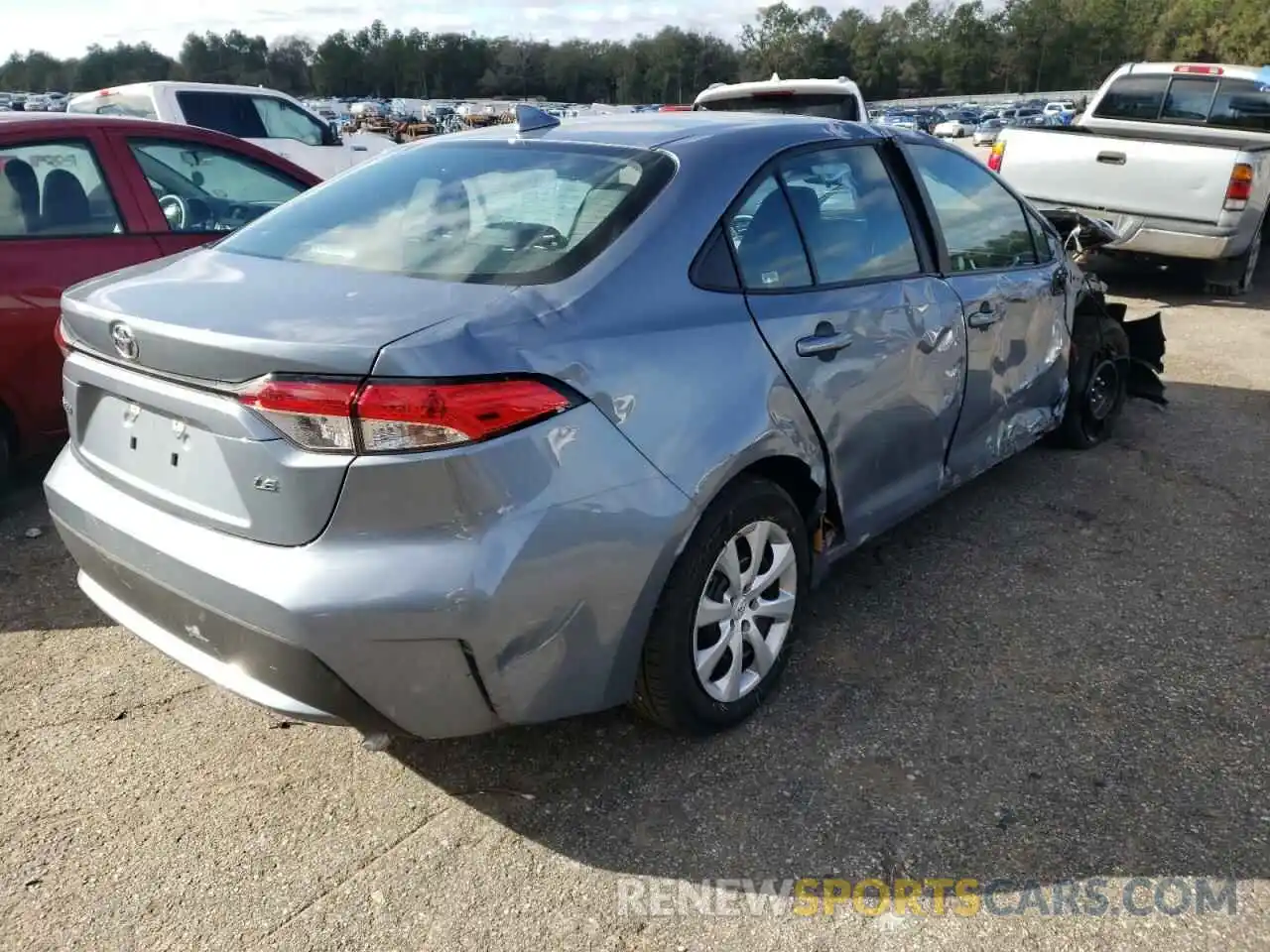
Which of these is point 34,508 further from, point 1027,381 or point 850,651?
point 1027,381

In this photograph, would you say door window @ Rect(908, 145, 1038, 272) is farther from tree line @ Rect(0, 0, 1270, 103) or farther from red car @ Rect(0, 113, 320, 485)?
tree line @ Rect(0, 0, 1270, 103)

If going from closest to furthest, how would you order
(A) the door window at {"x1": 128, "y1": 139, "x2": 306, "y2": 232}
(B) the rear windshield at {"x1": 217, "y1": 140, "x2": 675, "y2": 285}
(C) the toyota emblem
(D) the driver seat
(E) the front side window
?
(C) the toyota emblem
(B) the rear windshield at {"x1": 217, "y1": 140, "x2": 675, "y2": 285}
(D) the driver seat
(A) the door window at {"x1": 128, "y1": 139, "x2": 306, "y2": 232}
(E) the front side window

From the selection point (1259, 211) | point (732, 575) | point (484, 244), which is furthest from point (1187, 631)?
point (1259, 211)

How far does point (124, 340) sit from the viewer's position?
242 centimetres

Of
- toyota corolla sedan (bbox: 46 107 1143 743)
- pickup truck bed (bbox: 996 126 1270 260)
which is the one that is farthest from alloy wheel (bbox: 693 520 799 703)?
pickup truck bed (bbox: 996 126 1270 260)

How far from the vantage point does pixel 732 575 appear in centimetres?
276

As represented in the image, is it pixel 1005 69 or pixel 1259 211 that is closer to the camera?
pixel 1259 211

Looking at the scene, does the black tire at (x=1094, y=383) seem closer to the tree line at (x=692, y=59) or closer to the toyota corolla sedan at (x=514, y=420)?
the toyota corolla sedan at (x=514, y=420)

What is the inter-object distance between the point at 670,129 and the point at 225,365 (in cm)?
156

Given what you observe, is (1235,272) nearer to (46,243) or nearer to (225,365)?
(46,243)

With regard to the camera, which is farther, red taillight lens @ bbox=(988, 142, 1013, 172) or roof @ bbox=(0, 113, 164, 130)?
red taillight lens @ bbox=(988, 142, 1013, 172)

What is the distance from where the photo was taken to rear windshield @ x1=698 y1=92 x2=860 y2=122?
28.1ft

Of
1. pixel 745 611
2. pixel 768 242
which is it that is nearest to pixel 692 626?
pixel 745 611

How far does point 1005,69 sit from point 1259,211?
126 metres
